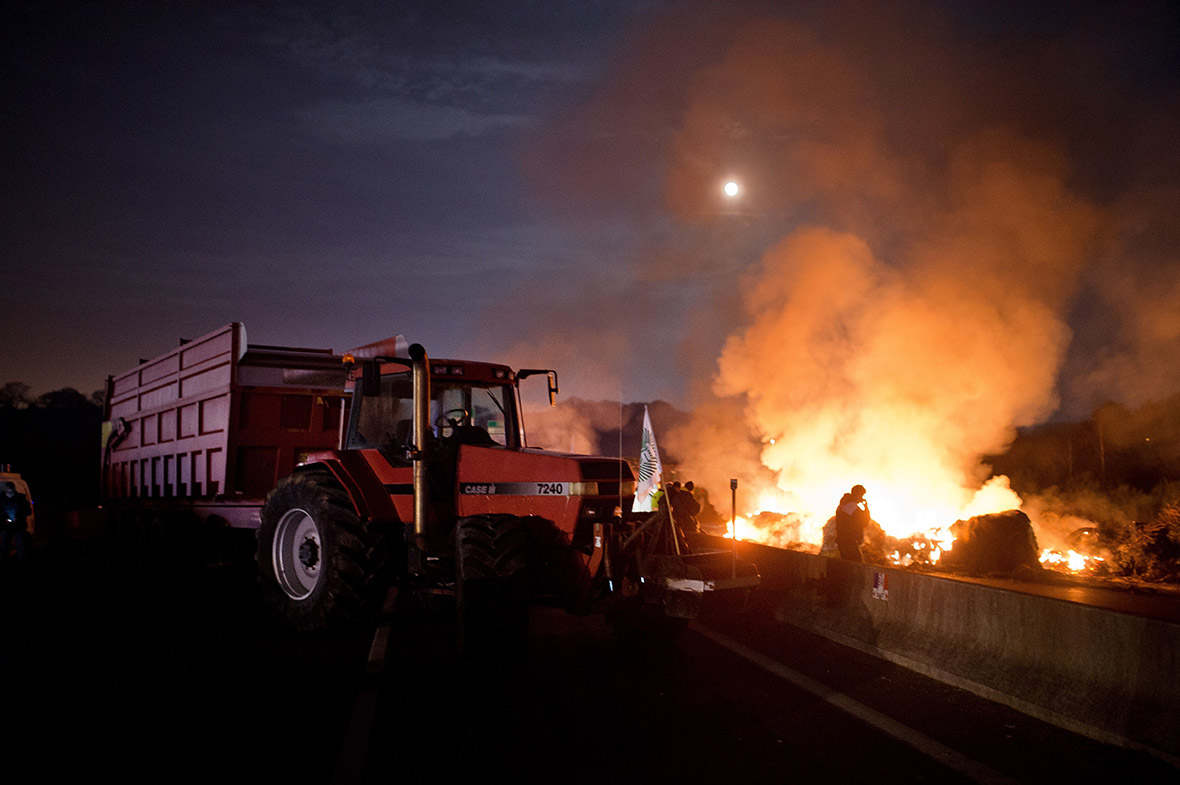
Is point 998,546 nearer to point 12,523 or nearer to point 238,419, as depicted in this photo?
point 238,419

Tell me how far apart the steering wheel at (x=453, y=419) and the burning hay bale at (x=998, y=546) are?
375 inches

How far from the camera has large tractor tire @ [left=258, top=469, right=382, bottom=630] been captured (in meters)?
7.55

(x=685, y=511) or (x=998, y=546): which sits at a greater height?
(x=685, y=511)

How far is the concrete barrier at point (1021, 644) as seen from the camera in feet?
16.7

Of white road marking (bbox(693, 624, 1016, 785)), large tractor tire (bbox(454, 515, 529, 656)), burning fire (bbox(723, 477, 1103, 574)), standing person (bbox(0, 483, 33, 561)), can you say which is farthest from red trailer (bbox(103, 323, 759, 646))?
standing person (bbox(0, 483, 33, 561))

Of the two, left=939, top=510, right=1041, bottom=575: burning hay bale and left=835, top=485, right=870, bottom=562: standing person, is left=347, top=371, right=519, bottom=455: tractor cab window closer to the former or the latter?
left=835, top=485, right=870, bottom=562: standing person

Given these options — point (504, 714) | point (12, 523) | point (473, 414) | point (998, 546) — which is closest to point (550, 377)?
point (473, 414)

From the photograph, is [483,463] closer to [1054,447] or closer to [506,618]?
[506,618]

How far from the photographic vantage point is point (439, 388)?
8.09 m

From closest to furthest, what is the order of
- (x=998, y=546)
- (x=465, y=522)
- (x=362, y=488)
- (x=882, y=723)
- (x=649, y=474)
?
(x=882, y=723)
(x=465, y=522)
(x=362, y=488)
(x=649, y=474)
(x=998, y=546)

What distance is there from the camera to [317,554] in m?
8.35

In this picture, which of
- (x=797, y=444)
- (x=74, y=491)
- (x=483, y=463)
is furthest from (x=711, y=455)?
(x=74, y=491)

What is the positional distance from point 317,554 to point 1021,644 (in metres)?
6.50

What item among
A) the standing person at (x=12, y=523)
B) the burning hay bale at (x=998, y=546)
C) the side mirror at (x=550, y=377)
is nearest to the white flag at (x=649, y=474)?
the side mirror at (x=550, y=377)
